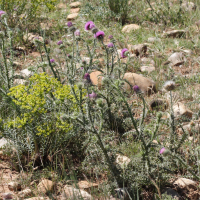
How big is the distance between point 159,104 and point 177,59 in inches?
50.4

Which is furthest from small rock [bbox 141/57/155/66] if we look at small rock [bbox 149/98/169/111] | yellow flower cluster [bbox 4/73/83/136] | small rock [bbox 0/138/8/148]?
small rock [bbox 0/138/8/148]

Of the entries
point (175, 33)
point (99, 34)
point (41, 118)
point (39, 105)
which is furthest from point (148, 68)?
point (39, 105)

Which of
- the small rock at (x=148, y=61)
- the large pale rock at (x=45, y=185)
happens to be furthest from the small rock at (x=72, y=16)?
the large pale rock at (x=45, y=185)

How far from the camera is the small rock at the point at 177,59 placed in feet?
13.3

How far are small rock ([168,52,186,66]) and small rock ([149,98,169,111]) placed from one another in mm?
1167

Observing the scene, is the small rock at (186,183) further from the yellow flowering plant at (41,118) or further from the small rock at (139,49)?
the small rock at (139,49)

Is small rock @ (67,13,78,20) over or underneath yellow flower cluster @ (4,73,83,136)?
over

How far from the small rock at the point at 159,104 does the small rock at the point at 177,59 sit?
117cm

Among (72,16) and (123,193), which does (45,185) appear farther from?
(72,16)

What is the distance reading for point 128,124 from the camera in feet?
9.28

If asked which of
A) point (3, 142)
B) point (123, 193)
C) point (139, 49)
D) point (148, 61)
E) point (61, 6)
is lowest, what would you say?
point (123, 193)

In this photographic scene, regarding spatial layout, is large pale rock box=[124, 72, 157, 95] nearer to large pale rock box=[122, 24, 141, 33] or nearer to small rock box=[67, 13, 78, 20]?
large pale rock box=[122, 24, 141, 33]

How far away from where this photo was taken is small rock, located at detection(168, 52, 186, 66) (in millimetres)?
4055

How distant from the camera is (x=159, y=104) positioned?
316 cm
